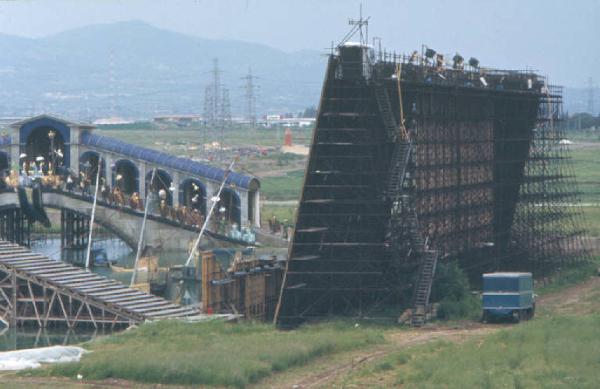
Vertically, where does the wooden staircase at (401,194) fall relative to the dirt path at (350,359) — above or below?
above

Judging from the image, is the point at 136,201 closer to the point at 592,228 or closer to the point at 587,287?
the point at 587,287

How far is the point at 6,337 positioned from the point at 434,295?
44.8 ft

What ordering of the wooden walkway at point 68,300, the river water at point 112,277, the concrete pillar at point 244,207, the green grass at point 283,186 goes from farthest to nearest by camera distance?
Answer: the green grass at point 283,186 < the concrete pillar at point 244,207 < the wooden walkway at point 68,300 < the river water at point 112,277

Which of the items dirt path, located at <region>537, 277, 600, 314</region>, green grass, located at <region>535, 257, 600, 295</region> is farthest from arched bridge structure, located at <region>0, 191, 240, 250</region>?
dirt path, located at <region>537, 277, 600, 314</region>

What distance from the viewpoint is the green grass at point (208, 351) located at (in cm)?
3566

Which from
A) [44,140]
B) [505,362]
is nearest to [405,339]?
[505,362]

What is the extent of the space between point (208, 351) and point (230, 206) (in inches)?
1374

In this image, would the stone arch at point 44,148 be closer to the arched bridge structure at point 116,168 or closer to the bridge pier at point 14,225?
the arched bridge structure at point 116,168

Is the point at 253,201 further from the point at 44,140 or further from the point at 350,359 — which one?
the point at 350,359

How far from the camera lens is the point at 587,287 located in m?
60.6

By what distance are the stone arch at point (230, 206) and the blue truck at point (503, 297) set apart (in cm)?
2427

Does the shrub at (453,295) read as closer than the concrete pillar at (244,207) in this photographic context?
Yes

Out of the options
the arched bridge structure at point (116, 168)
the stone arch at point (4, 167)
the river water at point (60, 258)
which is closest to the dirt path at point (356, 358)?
the river water at point (60, 258)

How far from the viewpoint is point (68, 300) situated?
167ft
